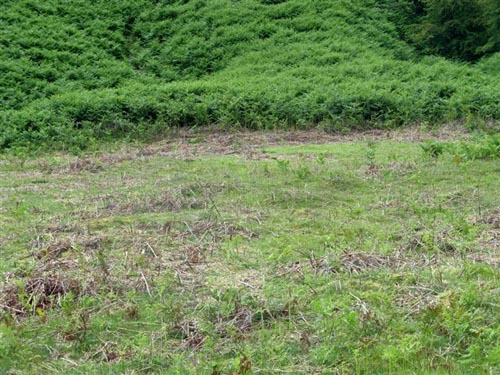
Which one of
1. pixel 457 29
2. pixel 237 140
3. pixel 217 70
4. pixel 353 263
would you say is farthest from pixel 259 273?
pixel 457 29

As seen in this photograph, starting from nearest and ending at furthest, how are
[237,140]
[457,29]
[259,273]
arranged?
1. [259,273]
2. [237,140]
3. [457,29]

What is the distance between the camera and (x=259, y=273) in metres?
5.42

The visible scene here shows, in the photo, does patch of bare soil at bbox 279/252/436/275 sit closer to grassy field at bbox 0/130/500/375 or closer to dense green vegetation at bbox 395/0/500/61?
grassy field at bbox 0/130/500/375

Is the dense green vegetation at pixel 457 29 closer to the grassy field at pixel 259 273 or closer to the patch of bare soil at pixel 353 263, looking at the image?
the grassy field at pixel 259 273

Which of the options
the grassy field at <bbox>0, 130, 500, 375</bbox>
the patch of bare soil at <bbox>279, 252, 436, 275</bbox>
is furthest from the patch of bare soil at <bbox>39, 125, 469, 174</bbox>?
the patch of bare soil at <bbox>279, 252, 436, 275</bbox>

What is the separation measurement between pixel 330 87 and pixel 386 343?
489 inches

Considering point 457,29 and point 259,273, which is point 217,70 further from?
point 259,273

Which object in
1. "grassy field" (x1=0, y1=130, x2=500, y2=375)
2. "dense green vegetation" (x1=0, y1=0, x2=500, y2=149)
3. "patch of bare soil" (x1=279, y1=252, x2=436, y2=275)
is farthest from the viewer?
"dense green vegetation" (x1=0, y1=0, x2=500, y2=149)

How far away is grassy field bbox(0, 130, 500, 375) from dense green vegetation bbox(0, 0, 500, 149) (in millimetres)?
5424

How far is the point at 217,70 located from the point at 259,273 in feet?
48.4

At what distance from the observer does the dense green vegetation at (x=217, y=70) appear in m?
14.7

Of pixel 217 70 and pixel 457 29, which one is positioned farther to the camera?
pixel 457 29

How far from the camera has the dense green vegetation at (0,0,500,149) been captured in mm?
14711

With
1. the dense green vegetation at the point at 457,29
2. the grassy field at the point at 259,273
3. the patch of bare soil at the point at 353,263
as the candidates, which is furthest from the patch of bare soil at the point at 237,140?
the dense green vegetation at the point at 457,29
